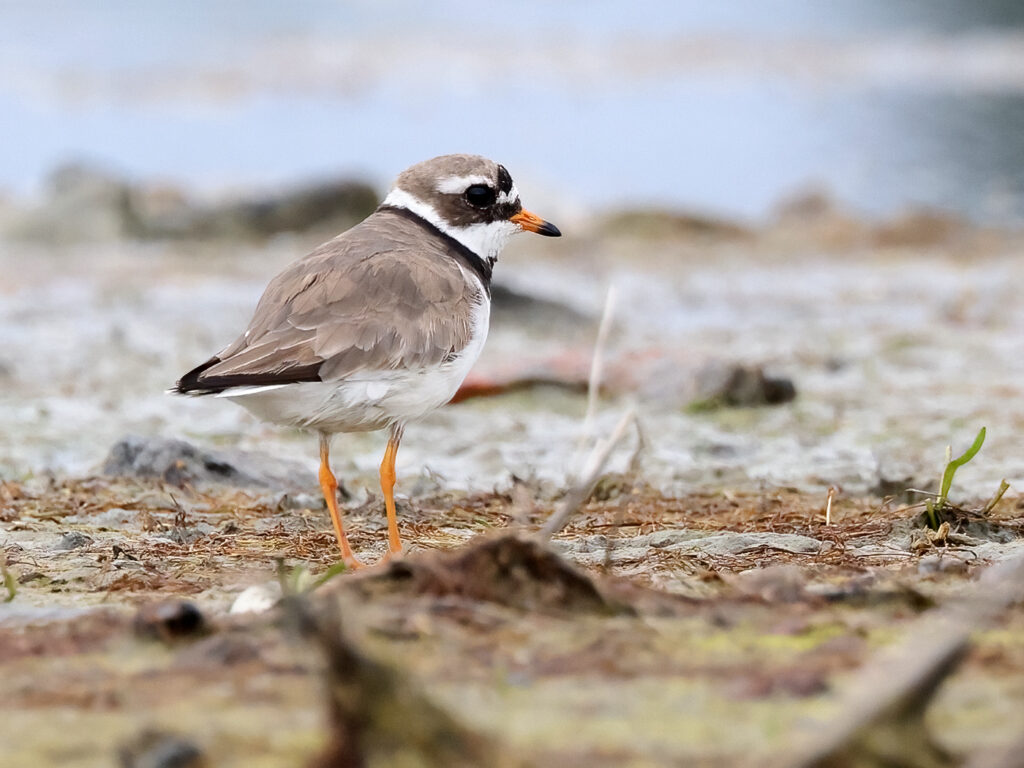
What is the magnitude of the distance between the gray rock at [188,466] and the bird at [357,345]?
100 centimetres

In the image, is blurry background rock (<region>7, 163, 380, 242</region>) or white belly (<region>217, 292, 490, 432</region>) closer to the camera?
white belly (<region>217, 292, 490, 432</region>)

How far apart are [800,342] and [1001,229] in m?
7.05

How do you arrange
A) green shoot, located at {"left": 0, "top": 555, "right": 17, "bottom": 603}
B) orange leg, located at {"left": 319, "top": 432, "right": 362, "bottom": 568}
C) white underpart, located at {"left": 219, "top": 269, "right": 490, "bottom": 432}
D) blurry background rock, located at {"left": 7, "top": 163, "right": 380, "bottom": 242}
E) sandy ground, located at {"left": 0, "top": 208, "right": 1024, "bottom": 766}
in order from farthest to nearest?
1. blurry background rock, located at {"left": 7, "top": 163, "right": 380, "bottom": 242}
2. white underpart, located at {"left": 219, "top": 269, "right": 490, "bottom": 432}
3. orange leg, located at {"left": 319, "top": 432, "right": 362, "bottom": 568}
4. green shoot, located at {"left": 0, "top": 555, "right": 17, "bottom": 603}
5. sandy ground, located at {"left": 0, "top": 208, "right": 1024, "bottom": 766}

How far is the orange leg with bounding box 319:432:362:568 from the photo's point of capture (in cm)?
409

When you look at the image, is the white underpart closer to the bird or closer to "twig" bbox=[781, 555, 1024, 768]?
the bird

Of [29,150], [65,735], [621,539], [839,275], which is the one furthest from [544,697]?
[29,150]

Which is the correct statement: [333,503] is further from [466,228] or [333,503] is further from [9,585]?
[466,228]

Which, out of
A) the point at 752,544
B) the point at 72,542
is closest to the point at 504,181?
the point at 752,544

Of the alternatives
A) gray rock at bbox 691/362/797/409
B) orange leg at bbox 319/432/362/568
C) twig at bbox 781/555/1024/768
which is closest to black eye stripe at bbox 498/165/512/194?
orange leg at bbox 319/432/362/568

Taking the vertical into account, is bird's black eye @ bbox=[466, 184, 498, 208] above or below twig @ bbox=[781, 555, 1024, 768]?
above

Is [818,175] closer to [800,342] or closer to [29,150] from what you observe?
[800,342]

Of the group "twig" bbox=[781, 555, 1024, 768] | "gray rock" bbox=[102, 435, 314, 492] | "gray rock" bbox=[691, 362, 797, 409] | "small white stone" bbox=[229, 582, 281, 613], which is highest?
"twig" bbox=[781, 555, 1024, 768]

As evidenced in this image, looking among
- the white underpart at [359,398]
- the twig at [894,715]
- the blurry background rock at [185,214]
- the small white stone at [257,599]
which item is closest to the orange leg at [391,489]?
the white underpart at [359,398]

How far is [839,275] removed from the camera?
1337cm
